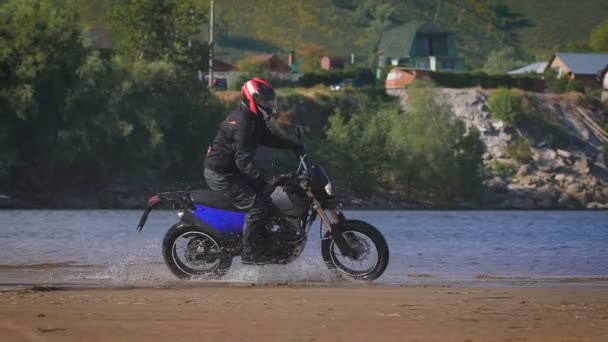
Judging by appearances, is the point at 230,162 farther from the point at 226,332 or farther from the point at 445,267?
the point at 226,332

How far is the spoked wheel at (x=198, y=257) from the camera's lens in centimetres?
1326

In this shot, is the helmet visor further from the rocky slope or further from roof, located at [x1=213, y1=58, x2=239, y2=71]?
roof, located at [x1=213, y1=58, x2=239, y2=71]

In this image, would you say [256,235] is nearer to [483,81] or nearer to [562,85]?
[483,81]

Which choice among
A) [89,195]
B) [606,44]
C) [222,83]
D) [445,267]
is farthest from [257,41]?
[445,267]

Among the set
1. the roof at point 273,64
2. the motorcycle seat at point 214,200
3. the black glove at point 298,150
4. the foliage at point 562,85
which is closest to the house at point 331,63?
the roof at point 273,64

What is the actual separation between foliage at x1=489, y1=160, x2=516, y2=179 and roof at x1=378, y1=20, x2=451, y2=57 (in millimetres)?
58254

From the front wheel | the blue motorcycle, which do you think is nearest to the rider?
the blue motorcycle

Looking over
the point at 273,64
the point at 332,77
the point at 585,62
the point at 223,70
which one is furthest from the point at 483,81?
the point at 273,64

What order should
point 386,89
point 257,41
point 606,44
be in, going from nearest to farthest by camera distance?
point 386,89 → point 606,44 → point 257,41

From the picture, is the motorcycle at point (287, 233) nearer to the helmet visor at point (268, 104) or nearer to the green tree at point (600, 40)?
the helmet visor at point (268, 104)

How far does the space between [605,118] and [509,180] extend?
1623cm

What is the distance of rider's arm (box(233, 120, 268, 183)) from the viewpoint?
13.0 meters

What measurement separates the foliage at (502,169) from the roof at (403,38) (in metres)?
58.3

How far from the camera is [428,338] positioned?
25.6ft
